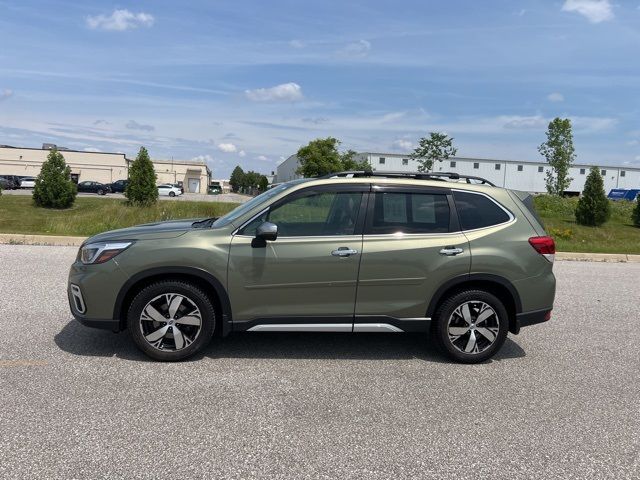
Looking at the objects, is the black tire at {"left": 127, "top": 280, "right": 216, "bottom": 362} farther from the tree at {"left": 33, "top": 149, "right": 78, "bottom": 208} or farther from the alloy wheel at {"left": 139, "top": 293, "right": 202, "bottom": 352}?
the tree at {"left": 33, "top": 149, "right": 78, "bottom": 208}

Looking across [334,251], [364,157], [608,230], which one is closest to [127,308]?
[334,251]

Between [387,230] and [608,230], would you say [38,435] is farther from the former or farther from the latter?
[608,230]

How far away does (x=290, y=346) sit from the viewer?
5598 mm

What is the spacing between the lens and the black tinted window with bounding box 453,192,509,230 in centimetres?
528

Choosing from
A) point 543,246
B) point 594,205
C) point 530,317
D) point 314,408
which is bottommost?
point 314,408

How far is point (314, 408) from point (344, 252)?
1.45m

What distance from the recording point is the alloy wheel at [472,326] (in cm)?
518

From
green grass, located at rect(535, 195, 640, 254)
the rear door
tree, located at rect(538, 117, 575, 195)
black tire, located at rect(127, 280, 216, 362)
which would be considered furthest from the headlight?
tree, located at rect(538, 117, 575, 195)

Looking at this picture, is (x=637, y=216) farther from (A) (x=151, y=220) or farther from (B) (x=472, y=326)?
(B) (x=472, y=326)

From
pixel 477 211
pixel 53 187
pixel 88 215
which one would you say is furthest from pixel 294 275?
pixel 53 187

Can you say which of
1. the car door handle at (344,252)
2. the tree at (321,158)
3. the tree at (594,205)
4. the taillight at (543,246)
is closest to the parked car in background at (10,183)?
the tree at (321,158)

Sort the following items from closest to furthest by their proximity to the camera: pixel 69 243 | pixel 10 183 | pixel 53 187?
pixel 69 243, pixel 53 187, pixel 10 183

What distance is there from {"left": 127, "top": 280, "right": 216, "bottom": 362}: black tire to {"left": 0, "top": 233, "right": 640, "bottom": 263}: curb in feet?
30.2

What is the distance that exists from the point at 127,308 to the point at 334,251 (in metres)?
1.97
